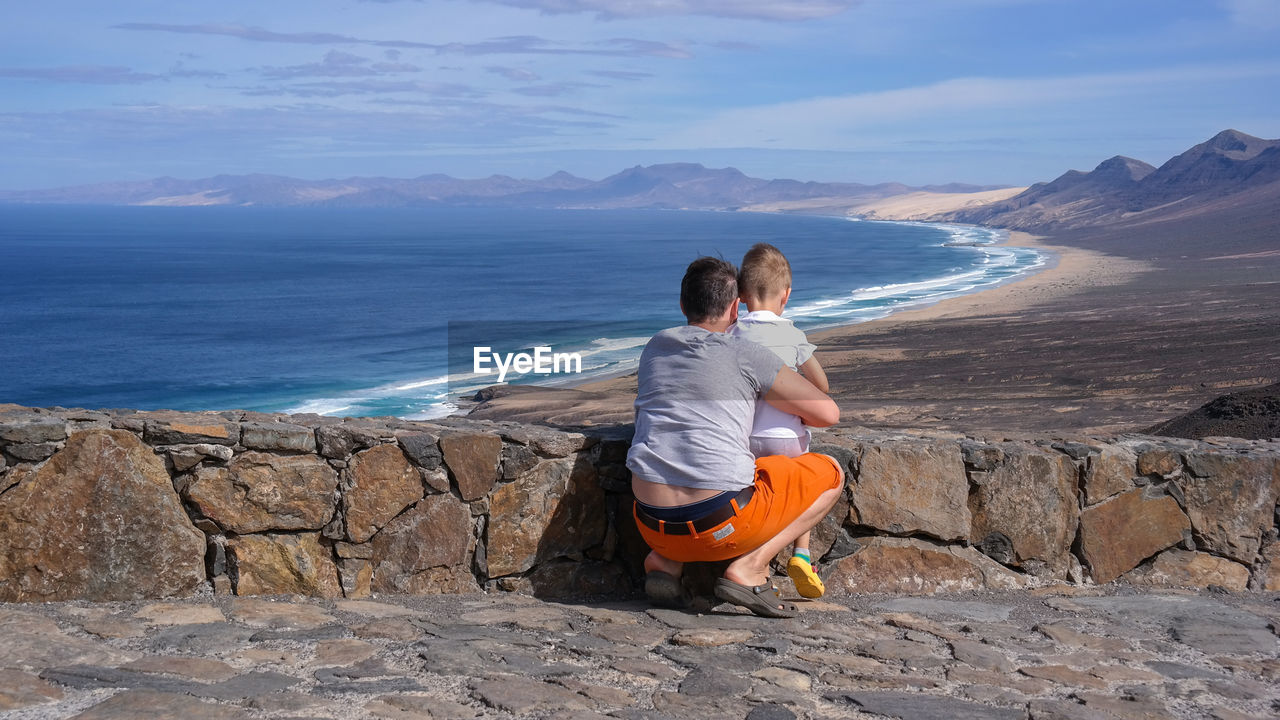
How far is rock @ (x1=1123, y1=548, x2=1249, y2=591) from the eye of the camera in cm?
505

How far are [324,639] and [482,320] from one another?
4982cm

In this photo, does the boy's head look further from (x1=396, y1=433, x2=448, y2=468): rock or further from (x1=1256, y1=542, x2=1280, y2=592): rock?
(x1=1256, y1=542, x2=1280, y2=592): rock

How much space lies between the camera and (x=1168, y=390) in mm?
22922

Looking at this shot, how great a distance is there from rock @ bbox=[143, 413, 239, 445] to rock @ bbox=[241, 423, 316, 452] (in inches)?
1.9

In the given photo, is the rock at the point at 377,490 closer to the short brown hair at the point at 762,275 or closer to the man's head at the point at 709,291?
the man's head at the point at 709,291

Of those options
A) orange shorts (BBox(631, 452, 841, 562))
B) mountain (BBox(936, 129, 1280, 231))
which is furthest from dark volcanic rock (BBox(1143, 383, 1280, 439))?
mountain (BBox(936, 129, 1280, 231))

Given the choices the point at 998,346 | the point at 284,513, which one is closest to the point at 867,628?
the point at 284,513

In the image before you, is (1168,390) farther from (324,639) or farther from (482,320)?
(482,320)

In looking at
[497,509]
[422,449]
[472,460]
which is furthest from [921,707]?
[422,449]

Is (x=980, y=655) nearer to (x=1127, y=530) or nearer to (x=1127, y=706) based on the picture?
(x=1127, y=706)

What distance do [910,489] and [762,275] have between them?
4.05ft

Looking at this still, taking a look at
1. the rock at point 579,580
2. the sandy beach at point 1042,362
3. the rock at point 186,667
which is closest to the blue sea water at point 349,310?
the sandy beach at point 1042,362

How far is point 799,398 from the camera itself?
415cm

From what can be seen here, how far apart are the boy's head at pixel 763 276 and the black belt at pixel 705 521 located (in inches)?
33.1
